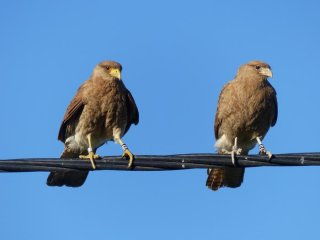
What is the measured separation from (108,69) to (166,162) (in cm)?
350

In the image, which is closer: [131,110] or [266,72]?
[131,110]

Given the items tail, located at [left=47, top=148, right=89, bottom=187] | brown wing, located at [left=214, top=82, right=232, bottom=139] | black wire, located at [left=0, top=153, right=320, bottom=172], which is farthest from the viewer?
brown wing, located at [left=214, top=82, right=232, bottom=139]

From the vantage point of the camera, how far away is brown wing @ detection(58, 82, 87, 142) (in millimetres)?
8656

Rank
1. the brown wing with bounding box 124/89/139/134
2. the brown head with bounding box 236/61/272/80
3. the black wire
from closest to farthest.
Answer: the black wire → the brown wing with bounding box 124/89/139/134 → the brown head with bounding box 236/61/272/80

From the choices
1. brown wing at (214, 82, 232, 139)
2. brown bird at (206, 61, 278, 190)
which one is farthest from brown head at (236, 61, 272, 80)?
brown wing at (214, 82, 232, 139)

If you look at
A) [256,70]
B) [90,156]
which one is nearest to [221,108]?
[256,70]

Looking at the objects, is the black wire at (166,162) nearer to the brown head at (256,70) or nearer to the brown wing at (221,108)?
the brown wing at (221,108)

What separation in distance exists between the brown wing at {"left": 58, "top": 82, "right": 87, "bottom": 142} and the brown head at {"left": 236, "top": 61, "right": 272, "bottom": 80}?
221cm

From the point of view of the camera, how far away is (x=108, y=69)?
899 centimetres

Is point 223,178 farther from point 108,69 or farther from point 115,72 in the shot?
point 108,69

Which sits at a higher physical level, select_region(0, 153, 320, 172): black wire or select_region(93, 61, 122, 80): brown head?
select_region(93, 61, 122, 80): brown head

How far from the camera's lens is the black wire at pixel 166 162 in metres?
5.59

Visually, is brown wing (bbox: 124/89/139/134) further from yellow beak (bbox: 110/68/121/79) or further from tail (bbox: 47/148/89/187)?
tail (bbox: 47/148/89/187)

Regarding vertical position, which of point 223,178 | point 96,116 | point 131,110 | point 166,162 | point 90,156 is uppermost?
point 131,110
